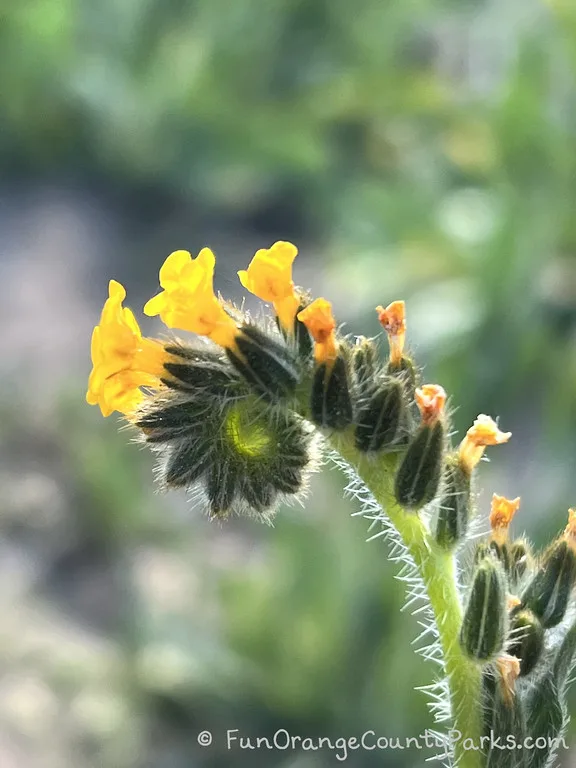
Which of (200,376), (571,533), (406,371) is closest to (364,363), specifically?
(406,371)

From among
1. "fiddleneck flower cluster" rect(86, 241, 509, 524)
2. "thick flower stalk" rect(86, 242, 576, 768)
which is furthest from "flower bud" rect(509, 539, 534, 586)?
"fiddleneck flower cluster" rect(86, 241, 509, 524)

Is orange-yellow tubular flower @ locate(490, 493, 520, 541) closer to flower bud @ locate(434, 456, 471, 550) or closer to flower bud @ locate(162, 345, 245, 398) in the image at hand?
flower bud @ locate(434, 456, 471, 550)

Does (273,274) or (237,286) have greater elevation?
(237,286)

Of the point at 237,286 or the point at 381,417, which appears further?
the point at 237,286

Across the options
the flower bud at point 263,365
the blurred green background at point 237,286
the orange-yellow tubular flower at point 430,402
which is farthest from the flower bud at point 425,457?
the blurred green background at point 237,286

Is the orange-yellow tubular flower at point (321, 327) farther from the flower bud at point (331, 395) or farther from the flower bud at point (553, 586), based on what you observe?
the flower bud at point (553, 586)

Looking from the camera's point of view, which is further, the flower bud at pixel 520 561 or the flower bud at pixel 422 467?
the flower bud at pixel 520 561

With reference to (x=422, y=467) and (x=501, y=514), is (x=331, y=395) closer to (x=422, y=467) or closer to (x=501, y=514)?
(x=422, y=467)
